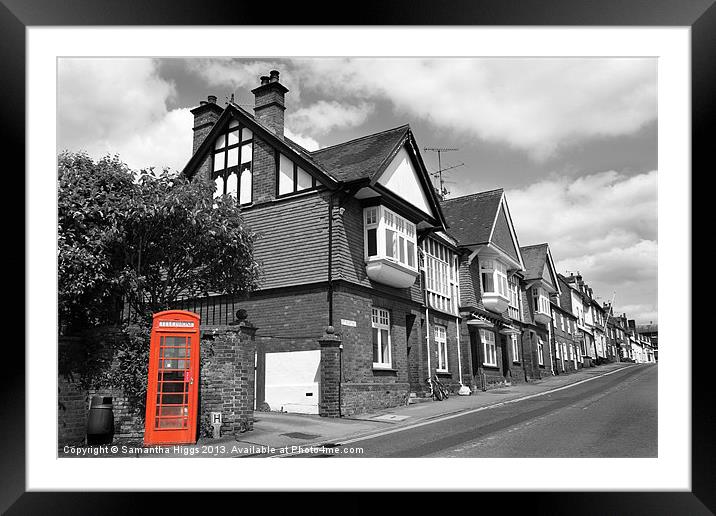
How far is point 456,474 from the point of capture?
9.43 meters

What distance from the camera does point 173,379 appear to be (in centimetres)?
1120

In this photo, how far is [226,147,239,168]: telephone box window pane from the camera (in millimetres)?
18844

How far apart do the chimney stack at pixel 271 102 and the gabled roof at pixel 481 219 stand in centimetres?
1104

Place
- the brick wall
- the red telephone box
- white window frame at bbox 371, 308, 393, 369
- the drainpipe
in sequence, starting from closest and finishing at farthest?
the red telephone box
the brick wall
the drainpipe
white window frame at bbox 371, 308, 393, 369

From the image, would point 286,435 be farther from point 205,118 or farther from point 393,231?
point 205,118

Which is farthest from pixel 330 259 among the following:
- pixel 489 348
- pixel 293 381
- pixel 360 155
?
pixel 489 348

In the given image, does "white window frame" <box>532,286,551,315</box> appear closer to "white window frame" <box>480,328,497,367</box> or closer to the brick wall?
"white window frame" <box>480,328,497,367</box>

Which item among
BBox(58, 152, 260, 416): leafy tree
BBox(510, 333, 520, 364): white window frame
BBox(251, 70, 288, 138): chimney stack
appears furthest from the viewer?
BBox(510, 333, 520, 364): white window frame

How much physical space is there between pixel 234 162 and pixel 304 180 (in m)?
2.72

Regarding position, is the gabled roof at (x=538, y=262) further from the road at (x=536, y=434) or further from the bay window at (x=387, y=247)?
the road at (x=536, y=434)

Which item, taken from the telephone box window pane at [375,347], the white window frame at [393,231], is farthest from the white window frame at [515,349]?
the telephone box window pane at [375,347]

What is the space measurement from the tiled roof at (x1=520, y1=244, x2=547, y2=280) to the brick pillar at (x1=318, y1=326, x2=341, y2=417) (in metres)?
22.6

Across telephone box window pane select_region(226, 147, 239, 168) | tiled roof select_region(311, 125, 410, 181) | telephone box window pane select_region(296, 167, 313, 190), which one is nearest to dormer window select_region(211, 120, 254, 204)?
telephone box window pane select_region(226, 147, 239, 168)

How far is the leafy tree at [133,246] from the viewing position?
11633 mm
